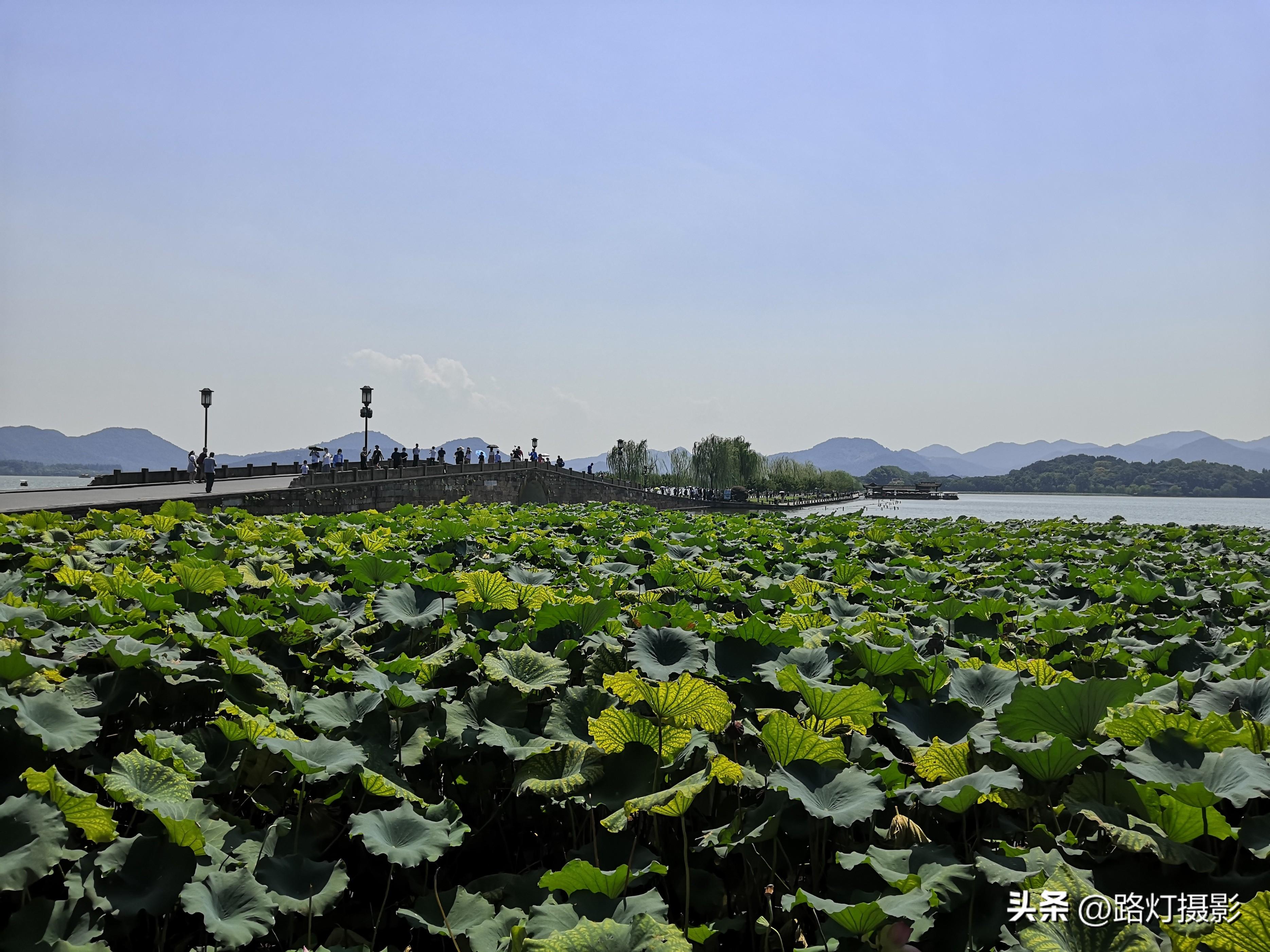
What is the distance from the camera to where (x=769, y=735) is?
1704 mm

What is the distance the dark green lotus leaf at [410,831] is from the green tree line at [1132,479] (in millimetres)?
118940

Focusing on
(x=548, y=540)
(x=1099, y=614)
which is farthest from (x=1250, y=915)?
(x=548, y=540)

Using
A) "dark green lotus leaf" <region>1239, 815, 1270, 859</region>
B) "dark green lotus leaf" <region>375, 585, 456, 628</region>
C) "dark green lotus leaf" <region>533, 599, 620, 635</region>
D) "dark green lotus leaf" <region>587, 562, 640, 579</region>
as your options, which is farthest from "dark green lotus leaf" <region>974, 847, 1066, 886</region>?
"dark green lotus leaf" <region>587, 562, 640, 579</region>

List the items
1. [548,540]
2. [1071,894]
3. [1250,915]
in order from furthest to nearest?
[548,540] < [1071,894] < [1250,915]

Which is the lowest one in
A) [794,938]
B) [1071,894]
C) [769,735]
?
[794,938]

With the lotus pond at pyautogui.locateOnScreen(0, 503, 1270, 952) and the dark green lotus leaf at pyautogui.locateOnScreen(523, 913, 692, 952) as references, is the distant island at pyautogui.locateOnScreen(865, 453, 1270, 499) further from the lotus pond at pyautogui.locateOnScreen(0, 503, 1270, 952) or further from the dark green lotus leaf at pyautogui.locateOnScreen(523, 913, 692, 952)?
the dark green lotus leaf at pyautogui.locateOnScreen(523, 913, 692, 952)

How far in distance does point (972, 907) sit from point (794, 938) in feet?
1.34

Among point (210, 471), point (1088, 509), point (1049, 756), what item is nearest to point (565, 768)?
point (1049, 756)

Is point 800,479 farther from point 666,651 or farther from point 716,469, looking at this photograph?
point 666,651

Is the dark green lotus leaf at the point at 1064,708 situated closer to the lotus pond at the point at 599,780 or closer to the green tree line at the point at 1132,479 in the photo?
the lotus pond at the point at 599,780

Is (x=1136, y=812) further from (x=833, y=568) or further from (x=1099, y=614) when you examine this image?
(x=833, y=568)

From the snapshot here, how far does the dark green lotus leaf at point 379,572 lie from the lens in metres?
3.59

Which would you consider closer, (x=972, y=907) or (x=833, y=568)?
(x=972, y=907)

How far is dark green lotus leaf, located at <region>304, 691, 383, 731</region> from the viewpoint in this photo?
192cm
